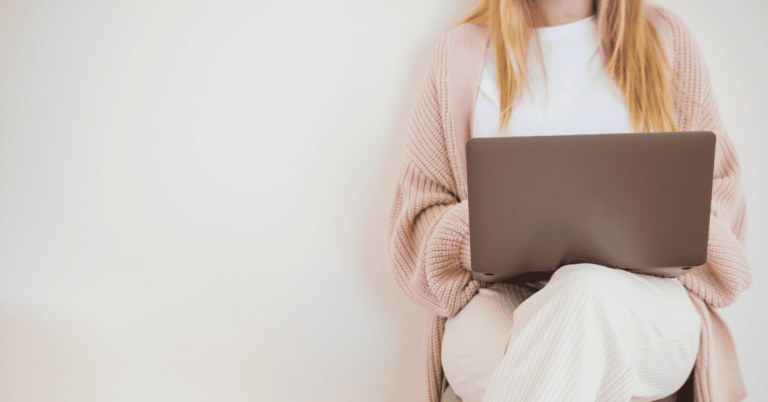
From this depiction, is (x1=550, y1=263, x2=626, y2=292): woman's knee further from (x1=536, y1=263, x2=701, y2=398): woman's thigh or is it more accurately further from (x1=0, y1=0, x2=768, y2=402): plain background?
(x1=0, y1=0, x2=768, y2=402): plain background

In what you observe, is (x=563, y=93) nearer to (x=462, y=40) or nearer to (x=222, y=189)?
(x=462, y=40)

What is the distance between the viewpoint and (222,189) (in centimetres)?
89

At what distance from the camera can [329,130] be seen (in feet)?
3.04

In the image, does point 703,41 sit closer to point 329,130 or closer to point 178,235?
point 329,130

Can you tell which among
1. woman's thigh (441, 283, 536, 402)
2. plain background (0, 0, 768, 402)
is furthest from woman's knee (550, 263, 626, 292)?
plain background (0, 0, 768, 402)

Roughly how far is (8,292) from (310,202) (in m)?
0.60

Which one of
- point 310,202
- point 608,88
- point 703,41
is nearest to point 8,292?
point 310,202

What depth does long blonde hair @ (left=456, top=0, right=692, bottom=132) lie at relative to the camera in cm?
80

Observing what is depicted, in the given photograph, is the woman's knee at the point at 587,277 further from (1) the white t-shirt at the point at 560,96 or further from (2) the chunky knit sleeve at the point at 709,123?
(2) the chunky knit sleeve at the point at 709,123

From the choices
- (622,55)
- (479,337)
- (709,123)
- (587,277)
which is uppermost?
(622,55)

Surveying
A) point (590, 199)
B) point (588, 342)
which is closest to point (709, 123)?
Result: point (590, 199)

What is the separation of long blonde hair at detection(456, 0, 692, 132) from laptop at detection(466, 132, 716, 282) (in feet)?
1.02

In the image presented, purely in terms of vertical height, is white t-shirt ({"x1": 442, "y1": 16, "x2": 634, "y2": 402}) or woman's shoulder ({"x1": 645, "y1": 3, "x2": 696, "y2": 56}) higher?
woman's shoulder ({"x1": 645, "y1": 3, "x2": 696, "y2": 56})

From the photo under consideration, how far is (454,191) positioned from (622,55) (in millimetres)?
416
